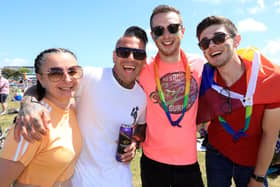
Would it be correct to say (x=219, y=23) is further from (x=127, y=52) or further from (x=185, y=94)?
(x=127, y=52)

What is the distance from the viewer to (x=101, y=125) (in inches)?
89.7

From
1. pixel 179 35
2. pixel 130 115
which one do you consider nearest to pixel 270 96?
pixel 179 35

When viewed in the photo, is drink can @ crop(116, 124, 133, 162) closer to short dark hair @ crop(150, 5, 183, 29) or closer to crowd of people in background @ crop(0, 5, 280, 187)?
crowd of people in background @ crop(0, 5, 280, 187)

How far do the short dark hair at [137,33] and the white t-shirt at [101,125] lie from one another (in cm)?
57

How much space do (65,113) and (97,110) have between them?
12.5 inches

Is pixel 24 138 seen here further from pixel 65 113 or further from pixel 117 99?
pixel 117 99

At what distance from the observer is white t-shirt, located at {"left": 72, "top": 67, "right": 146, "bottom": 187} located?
2.19 metres

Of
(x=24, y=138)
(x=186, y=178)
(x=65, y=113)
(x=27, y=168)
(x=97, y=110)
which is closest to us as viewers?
(x=24, y=138)

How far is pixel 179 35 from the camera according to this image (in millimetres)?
2818

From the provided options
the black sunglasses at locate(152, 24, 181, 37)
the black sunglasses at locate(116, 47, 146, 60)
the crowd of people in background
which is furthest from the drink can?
Result: the black sunglasses at locate(152, 24, 181, 37)

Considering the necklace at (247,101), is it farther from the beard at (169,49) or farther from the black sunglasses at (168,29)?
the black sunglasses at (168,29)

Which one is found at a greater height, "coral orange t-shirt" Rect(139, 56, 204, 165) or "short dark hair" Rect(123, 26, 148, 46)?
"short dark hair" Rect(123, 26, 148, 46)

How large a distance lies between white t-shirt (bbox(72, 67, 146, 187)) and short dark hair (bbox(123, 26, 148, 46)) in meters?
0.57

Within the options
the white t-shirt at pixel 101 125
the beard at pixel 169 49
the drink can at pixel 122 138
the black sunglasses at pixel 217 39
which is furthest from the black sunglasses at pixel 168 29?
the drink can at pixel 122 138
